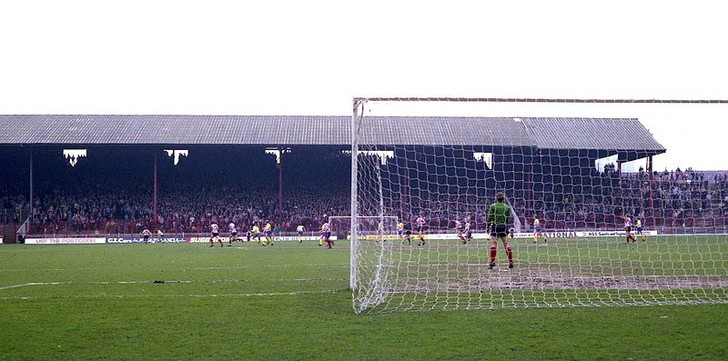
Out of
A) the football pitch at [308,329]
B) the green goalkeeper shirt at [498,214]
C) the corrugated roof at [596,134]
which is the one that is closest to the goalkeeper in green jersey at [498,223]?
the green goalkeeper shirt at [498,214]

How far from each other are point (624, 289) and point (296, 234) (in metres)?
35.8

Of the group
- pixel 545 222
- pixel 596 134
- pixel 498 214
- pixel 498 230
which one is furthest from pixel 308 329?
pixel 545 222

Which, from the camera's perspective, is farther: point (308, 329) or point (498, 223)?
point (498, 223)

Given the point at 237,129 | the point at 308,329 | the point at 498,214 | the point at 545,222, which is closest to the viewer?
the point at 308,329

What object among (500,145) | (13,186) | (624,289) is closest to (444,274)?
(624,289)

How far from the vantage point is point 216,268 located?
18.7 meters

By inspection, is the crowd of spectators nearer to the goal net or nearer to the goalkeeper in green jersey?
the goal net

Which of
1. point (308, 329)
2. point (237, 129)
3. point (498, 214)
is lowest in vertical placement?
point (308, 329)

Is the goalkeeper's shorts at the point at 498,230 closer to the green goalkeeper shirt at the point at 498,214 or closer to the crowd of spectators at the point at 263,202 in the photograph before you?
the green goalkeeper shirt at the point at 498,214

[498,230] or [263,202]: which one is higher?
[263,202]

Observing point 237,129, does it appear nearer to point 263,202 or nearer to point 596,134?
point 263,202

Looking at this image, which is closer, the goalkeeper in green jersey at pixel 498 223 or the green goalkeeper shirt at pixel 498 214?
the goalkeeper in green jersey at pixel 498 223

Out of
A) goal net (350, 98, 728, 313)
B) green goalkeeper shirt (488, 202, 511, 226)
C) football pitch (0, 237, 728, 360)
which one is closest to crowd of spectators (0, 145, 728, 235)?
goal net (350, 98, 728, 313)

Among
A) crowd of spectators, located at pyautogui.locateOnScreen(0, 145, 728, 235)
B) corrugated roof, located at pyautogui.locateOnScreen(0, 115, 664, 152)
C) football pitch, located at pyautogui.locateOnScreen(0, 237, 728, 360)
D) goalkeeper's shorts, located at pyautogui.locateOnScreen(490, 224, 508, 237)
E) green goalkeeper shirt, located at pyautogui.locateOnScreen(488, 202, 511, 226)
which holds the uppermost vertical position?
corrugated roof, located at pyautogui.locateOnScreen(0, 115, 664, 152)
